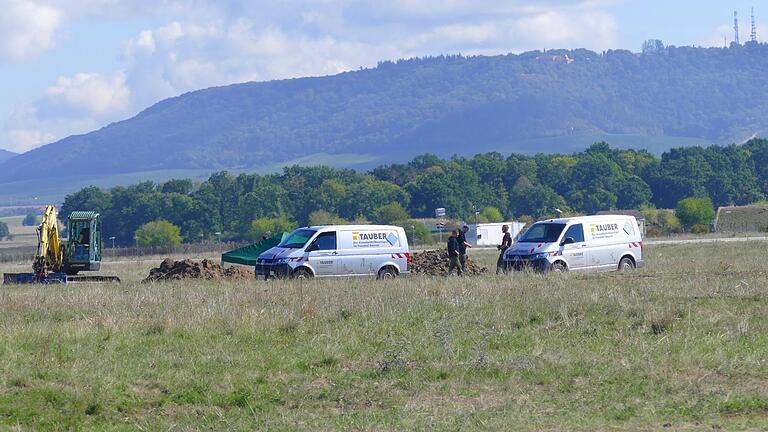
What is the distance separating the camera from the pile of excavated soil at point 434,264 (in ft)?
112

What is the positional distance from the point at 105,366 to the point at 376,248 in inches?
678

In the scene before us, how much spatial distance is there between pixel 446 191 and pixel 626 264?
107 m

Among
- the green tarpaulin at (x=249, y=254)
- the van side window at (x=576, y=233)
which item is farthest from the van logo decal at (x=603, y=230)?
the green tarpaulin at (x=249, y=254)

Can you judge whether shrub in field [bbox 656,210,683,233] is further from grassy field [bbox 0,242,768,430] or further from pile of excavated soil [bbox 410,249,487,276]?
grassy field [bbox 0,242,768,430]

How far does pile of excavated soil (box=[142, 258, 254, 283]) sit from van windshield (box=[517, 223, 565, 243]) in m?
7.96

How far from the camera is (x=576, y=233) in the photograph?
3152cm

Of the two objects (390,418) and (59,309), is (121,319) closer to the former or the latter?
(59,309)

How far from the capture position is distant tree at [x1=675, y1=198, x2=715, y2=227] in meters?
123

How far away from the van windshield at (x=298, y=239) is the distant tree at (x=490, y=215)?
104m

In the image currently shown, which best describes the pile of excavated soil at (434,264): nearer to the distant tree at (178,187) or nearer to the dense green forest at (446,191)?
the dense green forest at (446,191)

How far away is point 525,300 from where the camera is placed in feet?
63.4

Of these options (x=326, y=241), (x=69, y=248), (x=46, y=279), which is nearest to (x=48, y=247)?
(x=69, y=248)

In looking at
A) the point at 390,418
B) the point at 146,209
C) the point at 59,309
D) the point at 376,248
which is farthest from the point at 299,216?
the point at 390,418

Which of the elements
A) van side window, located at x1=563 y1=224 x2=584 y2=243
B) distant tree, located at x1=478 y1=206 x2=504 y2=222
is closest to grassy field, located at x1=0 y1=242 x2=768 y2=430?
van side window, located at x1=563 y1=224 x2=584 y2=243
